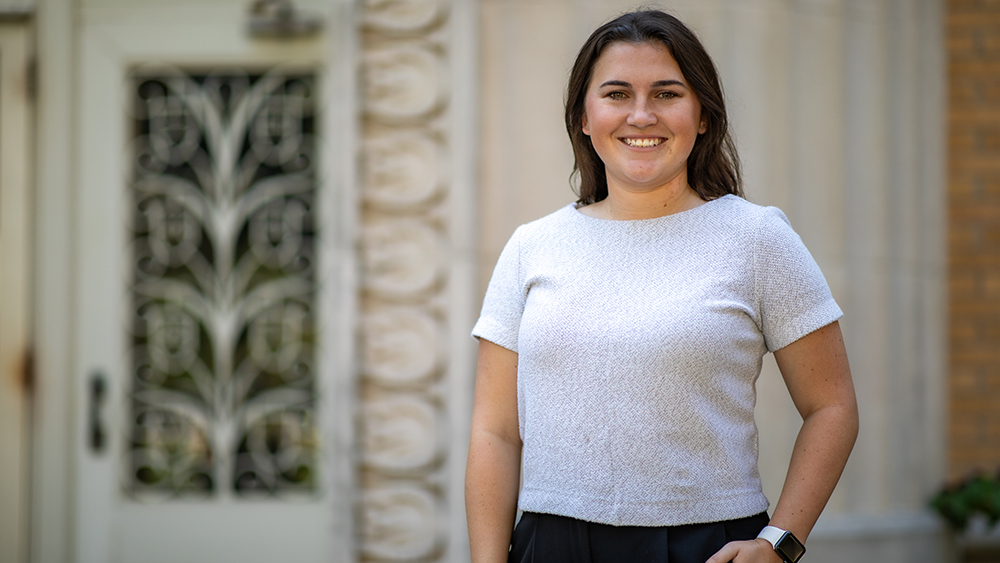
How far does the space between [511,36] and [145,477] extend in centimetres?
241

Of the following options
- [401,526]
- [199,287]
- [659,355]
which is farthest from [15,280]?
[659,355]

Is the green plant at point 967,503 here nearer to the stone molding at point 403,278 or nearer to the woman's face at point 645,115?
the stone molding at point 403,278

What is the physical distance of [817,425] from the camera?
153cm

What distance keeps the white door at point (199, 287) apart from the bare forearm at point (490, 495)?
207cm

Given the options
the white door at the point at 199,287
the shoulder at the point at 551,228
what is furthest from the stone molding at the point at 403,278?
the shoulder at the point at 551,228

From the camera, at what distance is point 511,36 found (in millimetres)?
3383

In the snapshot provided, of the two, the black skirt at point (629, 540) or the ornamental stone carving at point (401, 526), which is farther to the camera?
the ornamental stone carving at point (401, 526)

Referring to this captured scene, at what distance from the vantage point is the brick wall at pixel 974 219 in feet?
13.1

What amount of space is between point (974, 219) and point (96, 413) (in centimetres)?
407

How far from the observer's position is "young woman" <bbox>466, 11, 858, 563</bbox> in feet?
4.83

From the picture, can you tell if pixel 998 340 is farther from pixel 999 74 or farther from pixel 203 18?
pixel 203 18

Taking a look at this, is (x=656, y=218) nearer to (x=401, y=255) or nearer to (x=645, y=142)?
(x=645, y=142)

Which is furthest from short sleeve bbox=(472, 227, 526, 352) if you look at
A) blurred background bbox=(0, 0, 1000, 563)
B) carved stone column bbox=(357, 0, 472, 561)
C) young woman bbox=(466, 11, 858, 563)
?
blurred background bbox=(0, 0, 1000, 563)

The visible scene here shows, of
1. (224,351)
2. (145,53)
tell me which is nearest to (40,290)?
(224,351)
